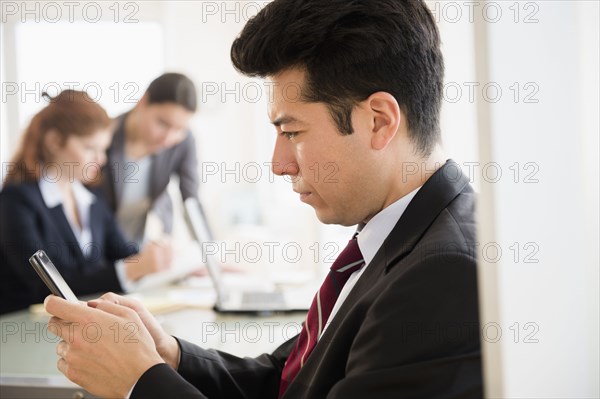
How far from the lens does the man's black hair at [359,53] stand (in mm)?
1051

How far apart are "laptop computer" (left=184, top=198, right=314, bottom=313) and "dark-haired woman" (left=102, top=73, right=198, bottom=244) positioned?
94cm

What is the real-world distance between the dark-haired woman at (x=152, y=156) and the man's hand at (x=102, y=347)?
213 centimetres

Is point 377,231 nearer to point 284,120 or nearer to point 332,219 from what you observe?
point 332,219

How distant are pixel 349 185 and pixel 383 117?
0.42 feet

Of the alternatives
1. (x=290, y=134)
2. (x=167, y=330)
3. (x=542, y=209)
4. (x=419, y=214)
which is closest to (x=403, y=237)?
(x=419, y=214)

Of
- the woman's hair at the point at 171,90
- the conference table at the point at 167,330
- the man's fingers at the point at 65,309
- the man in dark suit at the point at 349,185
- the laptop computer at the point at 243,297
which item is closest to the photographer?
the man in dark suit at the point at 349,185

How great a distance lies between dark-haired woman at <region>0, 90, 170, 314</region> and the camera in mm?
2270

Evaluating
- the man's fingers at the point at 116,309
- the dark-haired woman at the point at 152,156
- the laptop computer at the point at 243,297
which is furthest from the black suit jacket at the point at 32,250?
the man's fingers at the point at 116,309

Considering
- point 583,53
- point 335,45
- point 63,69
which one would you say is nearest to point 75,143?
point 335,45

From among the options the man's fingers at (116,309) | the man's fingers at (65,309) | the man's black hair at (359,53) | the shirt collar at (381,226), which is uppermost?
the man's black hair at (359,53)

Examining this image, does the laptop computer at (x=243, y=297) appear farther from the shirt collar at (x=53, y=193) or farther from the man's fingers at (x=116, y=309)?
the man's fingers at (x=116, y=309)

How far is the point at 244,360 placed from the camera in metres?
1.30

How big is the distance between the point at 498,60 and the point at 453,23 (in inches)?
120

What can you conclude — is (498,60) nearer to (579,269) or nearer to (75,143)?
(579,269)
